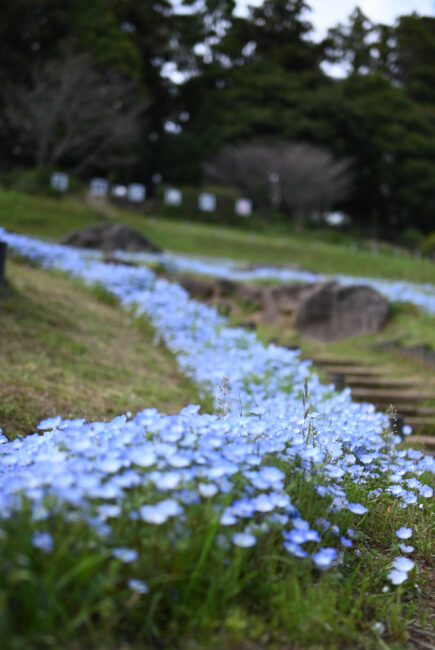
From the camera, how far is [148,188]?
3706cm

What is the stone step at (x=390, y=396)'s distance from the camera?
5.88m

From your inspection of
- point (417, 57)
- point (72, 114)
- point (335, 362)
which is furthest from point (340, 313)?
point (417, 57)

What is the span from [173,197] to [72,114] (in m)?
6.39

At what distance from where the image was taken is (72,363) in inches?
210

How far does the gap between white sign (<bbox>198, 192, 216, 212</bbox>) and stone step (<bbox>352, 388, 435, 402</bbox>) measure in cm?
2453

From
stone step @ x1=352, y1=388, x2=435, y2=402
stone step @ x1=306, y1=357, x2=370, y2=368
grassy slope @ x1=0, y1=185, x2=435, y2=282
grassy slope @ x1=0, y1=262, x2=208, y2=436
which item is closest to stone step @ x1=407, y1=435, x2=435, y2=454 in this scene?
stone step @ x1=352, y1=388, x2=435, y2=402

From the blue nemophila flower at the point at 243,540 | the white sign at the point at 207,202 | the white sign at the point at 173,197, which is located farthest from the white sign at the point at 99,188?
the blue nemophila flower at the point at 243,540

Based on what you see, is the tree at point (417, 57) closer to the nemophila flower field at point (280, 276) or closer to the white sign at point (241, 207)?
the white sign at point (241, 207)

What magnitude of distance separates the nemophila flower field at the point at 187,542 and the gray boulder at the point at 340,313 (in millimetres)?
7135

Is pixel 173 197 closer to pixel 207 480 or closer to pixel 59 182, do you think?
pixel 59 182

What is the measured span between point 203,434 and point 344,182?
32.7m

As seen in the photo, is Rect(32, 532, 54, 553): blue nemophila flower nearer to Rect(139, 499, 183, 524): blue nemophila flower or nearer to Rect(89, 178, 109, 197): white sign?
Rect(139, 499, 183, 524): blue nemophila flower

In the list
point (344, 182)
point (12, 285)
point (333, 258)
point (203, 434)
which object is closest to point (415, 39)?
point (344, 182)

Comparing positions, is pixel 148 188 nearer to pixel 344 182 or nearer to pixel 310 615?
pixel 344 182
